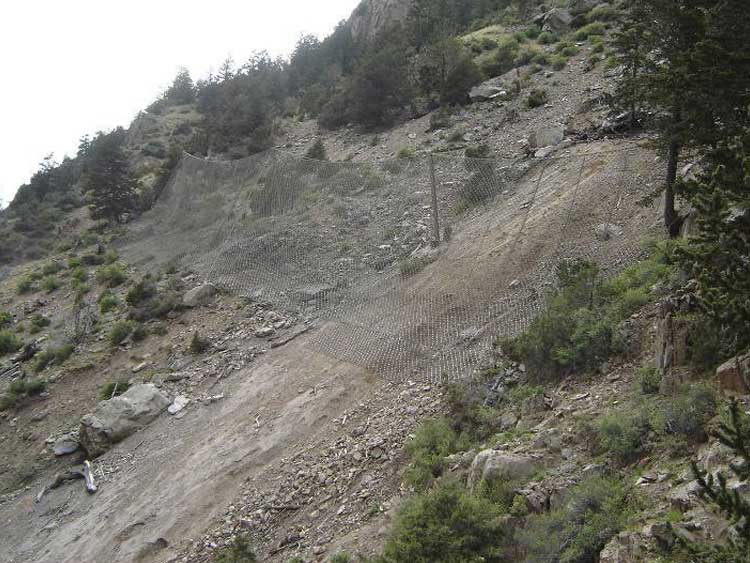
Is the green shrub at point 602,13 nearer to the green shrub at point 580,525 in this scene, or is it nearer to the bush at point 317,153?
the bush at point 317,153

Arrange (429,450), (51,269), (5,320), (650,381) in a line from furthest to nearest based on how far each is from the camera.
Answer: (51,269)
(5,320)
(429,450)
(650,381)

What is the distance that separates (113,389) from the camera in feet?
46.2

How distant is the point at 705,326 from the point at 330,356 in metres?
6.91

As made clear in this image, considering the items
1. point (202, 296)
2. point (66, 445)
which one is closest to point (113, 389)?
point (66, 445)

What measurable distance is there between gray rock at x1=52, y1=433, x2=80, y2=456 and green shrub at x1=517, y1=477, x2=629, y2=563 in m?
10.2

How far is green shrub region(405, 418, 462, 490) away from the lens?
24.1 ft

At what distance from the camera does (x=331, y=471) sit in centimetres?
866

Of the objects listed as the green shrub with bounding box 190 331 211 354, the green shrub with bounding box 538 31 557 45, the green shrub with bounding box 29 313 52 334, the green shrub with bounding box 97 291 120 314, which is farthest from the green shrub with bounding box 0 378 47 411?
the green shrub with bounding box 538 31 557 45

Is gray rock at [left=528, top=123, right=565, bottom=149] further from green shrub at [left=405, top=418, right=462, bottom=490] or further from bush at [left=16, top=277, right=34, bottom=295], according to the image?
bush at [left=16, top=277, right=34, bottom=295]

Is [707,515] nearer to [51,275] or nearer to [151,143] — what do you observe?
[51,275]

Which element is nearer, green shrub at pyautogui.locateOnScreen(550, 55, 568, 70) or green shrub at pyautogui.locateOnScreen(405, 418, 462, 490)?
green shrub at pyautogui.locateOnScreen(405, 418, 462, 490)

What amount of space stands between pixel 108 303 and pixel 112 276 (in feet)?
7.09

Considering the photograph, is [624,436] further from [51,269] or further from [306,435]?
[51,269]

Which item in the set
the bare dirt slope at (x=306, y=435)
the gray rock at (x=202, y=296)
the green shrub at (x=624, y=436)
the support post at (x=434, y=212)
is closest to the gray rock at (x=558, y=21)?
the bare dirt slope at (x=306, y=435)
